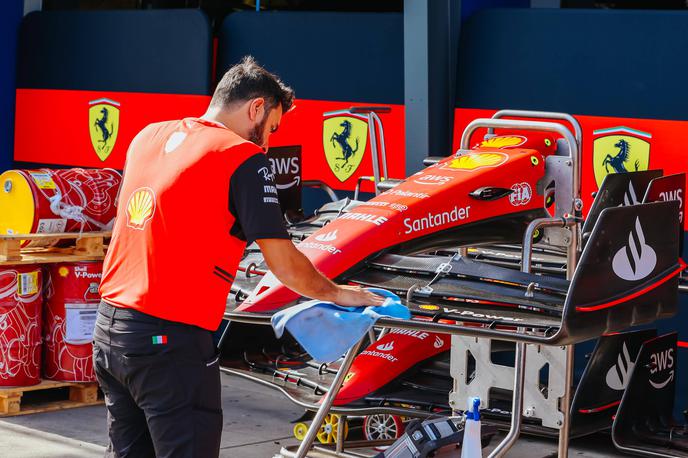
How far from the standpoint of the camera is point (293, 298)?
4.62 metres

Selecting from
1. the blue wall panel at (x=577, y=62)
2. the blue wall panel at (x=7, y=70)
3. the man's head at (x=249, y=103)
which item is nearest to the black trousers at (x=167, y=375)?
the man's head at (x=249, y=103)

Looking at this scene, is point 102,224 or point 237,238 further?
point 102,224

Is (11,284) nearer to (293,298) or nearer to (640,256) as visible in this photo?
(293,298)

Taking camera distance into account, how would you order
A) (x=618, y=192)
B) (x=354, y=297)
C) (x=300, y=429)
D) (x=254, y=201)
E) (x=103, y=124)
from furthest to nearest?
(x=103, y=124) → (x=300, y=429) → (x=618, y=192) → (x=354, y=297) → (x=254, y=201)

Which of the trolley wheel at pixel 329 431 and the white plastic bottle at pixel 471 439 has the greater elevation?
the white plastic bottle at pixel 471 439

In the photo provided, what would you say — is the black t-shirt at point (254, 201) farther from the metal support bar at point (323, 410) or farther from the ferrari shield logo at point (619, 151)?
the ferrari shield logo at point (619, 151)

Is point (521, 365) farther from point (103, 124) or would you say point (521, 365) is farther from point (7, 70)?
Answer: point (7, 70)

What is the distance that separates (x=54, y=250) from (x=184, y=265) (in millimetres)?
3571

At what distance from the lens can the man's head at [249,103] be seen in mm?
3596

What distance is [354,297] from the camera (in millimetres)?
3760

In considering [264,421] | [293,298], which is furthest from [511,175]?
[264,421]

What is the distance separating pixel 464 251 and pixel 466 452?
1741 millimetres

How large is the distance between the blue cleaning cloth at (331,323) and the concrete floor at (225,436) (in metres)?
2.23

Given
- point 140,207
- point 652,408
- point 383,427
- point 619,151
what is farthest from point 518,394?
point 619,151
